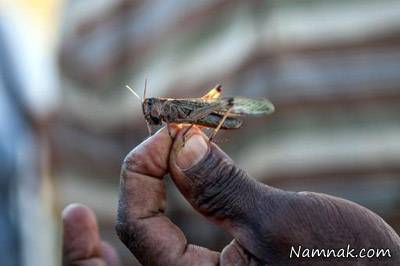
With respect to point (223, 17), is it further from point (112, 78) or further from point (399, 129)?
point (399, 129)

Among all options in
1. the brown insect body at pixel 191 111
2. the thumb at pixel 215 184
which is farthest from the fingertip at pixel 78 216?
the thumb at pixel 215 184

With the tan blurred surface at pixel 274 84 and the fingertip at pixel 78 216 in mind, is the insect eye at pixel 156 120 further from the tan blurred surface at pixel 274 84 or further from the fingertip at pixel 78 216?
the tan blurred surface at pixel 274 84

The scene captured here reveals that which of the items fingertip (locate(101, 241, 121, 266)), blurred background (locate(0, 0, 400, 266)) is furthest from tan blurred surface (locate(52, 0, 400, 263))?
fingertip (locate(101, 241, 121, 266))

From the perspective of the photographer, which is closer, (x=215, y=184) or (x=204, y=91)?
(x=215, y=184)

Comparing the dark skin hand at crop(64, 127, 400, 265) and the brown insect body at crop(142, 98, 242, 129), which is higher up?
the brown insect body at crop(142, 98, 242, 129)

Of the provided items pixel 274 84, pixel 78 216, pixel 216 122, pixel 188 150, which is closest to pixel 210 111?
pixel 216 122

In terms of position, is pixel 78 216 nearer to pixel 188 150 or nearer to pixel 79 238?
pixel 79 238

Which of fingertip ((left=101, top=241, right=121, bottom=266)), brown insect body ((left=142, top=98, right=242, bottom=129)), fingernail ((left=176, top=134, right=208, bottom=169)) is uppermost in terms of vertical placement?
brown insect body ((left=142, top=98, right=242, bottom=129))

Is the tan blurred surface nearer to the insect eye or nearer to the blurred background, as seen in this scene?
the blurred background

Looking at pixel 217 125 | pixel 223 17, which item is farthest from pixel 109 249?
pixel 223 17
